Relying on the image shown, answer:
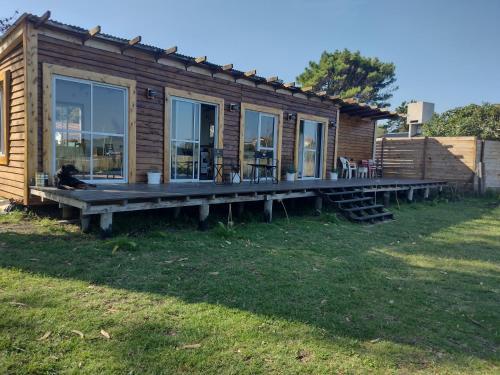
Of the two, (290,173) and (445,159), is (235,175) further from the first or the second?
(445,159)

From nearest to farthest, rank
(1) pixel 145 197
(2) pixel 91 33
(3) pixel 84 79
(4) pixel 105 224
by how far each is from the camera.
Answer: (4) pixel 105 224, (1) pixel 145 197, (2) pixel 91 33, (3) pixel 84 79

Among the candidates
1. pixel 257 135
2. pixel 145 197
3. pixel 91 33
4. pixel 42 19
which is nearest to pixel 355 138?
pixel 257 135

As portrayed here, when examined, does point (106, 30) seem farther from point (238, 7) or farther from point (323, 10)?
point (323, 10)

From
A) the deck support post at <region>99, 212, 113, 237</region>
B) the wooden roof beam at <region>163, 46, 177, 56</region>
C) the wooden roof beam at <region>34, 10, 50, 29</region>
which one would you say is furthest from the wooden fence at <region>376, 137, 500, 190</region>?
the wooden roof beam at <region>34, 10, 50, 29</region>

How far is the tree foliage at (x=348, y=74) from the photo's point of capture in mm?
26094

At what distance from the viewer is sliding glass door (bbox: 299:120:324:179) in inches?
454

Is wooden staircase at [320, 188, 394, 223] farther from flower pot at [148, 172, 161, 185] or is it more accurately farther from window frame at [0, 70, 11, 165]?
window frame at [0, 70, 11, 165]

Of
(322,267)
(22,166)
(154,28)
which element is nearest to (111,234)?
(22,166)

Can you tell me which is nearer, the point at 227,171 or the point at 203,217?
the point at 203,217

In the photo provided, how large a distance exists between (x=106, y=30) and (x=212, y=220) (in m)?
3.88

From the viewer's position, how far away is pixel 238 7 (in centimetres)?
1394

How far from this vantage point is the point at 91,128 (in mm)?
6805

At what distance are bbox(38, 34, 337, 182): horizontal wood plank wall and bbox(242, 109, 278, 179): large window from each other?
35cm

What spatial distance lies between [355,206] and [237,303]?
565 cm
